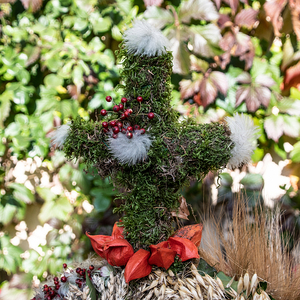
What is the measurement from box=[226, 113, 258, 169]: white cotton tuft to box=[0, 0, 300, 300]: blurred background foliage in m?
0.37

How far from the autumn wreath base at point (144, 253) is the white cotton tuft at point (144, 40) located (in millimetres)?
368

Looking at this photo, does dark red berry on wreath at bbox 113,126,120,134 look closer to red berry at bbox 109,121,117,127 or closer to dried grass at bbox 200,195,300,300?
red berry at bbox 109,121,117,127

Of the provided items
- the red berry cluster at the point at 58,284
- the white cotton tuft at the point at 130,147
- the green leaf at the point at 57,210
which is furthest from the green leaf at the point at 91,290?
the green leaf at the point at 57,210

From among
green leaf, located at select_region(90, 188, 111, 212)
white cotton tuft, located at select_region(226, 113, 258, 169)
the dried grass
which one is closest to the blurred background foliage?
green leaf, located at select_region(90, 188, 111, 212)

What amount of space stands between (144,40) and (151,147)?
0.20m

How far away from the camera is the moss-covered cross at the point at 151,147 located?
486 mm

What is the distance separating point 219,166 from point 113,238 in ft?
0.88

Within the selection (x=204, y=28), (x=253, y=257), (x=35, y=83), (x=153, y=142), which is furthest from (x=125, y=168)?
(x=35, y=83)

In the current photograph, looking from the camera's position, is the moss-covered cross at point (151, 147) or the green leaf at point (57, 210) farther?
the green leaf at point (57, 210)

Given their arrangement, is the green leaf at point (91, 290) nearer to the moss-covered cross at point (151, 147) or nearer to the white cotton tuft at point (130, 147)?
the moss-covered cross at point (151, 147)

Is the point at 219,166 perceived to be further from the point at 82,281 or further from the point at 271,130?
the point at 271,130

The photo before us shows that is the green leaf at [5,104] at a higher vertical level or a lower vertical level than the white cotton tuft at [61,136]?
lower

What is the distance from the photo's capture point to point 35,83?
99 centimetres

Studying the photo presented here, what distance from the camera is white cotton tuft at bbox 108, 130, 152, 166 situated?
0.46m
